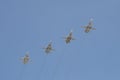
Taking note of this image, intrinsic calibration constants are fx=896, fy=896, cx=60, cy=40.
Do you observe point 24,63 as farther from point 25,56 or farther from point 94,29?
point 94,29

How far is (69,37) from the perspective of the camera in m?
185

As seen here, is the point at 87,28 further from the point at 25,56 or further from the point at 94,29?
the point at 25,56

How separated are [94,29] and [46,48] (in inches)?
421

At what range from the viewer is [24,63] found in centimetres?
18538

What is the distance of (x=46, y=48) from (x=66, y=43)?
183 inches

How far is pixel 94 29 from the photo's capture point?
18512 cm

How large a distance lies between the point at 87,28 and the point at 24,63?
1492 cm

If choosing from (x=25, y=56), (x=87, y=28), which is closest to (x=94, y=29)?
(x=87, y=28)

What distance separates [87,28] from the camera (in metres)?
186

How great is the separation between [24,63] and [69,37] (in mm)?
10746

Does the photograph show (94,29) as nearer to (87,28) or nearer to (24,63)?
(87,28)

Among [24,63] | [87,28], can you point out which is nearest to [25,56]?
[24,63]

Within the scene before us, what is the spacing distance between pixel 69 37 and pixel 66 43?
6.70 ft

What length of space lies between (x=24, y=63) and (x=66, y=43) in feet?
31.9
